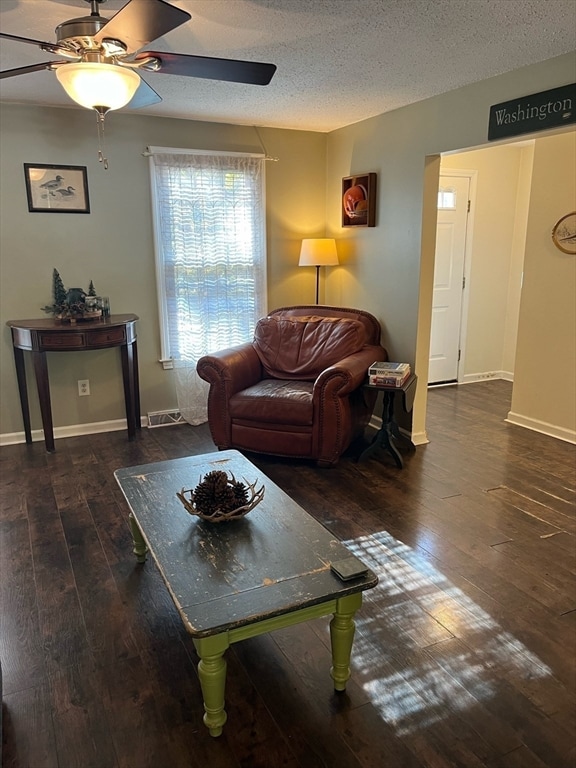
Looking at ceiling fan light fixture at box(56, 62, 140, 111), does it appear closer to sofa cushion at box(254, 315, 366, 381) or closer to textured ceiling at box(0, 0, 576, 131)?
textured ceiling at box(0, 0, 576, 131)

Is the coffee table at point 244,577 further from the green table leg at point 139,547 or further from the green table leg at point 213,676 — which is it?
the green table leg at point 139,547

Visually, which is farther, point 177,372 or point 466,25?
point 177,372

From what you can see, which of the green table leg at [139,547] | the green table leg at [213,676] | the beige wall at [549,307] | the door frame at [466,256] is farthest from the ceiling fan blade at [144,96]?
the door frame at [466,256]

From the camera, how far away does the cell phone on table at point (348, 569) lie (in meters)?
1.65

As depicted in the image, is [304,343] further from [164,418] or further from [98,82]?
[98,82]

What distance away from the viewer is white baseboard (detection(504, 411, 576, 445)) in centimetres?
405

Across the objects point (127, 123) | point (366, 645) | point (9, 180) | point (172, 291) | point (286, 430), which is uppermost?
point (127, 123)

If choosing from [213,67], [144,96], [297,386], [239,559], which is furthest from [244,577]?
[297,386]

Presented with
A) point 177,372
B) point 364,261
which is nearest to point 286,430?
point 177,372

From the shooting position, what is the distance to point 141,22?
67.0 inches

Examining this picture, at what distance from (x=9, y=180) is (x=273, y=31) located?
2.32 meters

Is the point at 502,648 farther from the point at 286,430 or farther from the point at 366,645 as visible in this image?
the point at 286,430

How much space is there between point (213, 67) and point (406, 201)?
212 centimetres

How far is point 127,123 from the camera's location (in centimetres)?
402
